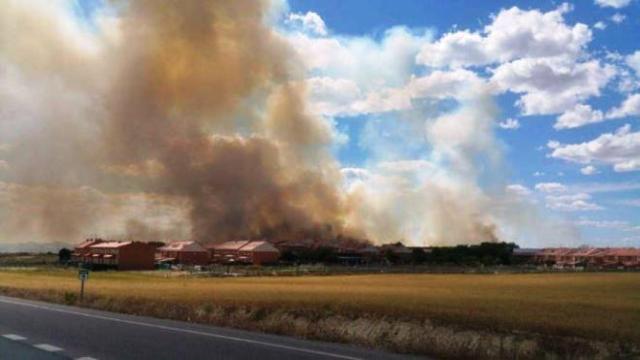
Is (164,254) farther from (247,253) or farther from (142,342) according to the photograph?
(142,342)

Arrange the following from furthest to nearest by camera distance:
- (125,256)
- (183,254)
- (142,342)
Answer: (183,254) < (125,256) < (142,342)

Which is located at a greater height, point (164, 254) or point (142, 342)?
point (164, 254)

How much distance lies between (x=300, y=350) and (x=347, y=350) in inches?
44.0

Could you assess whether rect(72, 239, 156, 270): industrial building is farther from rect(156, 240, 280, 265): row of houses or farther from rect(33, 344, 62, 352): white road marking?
rect(33, 344, 62, 352): white road marking

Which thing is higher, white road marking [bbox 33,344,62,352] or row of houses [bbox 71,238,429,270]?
row of houses [bbox 71,238,429,270]

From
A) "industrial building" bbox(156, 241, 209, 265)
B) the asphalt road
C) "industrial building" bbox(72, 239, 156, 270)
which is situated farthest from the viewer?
"industrial building" bbox(156, 241, 209, 265)

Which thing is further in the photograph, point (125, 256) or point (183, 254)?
point (183, 254)

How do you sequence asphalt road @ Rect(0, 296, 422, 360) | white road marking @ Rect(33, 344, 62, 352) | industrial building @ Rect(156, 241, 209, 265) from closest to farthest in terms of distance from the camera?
asphalt road @ Rect(0, 296, 422, 360)
white road marking @ Rect(33, 344, 62, 352)
industrial building @ Rect(156, 241, 209, 265)

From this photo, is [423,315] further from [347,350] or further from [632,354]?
[347,350]

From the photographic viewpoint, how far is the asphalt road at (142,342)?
12930 mm

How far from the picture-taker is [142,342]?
48.3 feet

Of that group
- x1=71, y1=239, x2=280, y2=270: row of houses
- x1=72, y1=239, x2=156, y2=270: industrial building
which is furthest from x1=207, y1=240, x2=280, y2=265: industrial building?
x1=72, y1=239, x2=156, y2=270: industrial building

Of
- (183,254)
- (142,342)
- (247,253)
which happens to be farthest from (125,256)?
(142,342)

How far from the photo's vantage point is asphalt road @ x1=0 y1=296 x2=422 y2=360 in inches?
509
